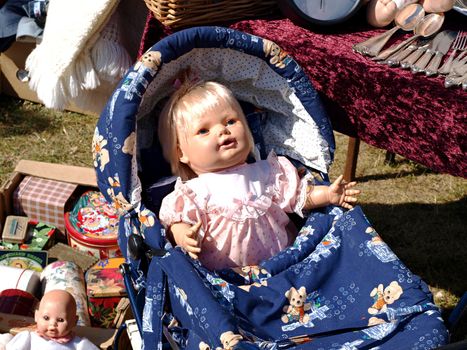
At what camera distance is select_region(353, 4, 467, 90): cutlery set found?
2.07 meters

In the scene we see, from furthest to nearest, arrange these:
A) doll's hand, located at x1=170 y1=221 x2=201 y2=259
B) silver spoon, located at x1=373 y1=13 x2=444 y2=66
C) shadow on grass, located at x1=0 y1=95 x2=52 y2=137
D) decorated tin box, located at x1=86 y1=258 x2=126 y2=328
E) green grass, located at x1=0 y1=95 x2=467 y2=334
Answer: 1. shadow on grass, located at x1=0 y1=95 x2=52 y2=137
2. green grass, located at x1=0 y1=95 x2=467 y2=334
3. decorated tin box, located at x1=86 y1=258 x2=126 y2=328
4. silver spoon, located at x1=373 y1=13 x2=444 y2=66
5. doll's hand, located at x1=170 y1=221 x2=201 y2=259

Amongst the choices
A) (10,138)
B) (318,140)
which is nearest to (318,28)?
(318,140)

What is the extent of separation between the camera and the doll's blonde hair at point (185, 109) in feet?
7.04

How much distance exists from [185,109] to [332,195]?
0.49 meters

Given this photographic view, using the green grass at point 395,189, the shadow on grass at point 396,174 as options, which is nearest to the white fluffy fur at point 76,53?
the green grass at point 395,189

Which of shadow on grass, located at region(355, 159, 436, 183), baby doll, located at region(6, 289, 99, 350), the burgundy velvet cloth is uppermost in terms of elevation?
the burgundy velvet cloth

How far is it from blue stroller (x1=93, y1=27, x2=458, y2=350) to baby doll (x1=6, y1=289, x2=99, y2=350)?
248 millimetres

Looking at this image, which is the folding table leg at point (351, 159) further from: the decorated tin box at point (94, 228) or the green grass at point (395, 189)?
the decorated tin box at point (94, 228)

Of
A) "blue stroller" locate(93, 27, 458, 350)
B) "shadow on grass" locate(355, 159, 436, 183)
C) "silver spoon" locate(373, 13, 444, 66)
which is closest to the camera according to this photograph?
"blue stroller" locate(93, 27, 458, 350)

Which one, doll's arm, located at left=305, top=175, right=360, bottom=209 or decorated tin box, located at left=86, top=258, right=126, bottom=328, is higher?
doll's arm, located at left=305, top=175, right=360, bottom=209

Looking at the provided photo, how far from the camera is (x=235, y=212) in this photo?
6.95ft

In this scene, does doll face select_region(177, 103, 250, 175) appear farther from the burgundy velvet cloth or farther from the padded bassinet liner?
the burgundy velvet cloth

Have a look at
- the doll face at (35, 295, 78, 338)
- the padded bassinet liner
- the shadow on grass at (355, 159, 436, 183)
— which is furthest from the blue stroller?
the shadow on grass at (355, 159, 436, 183)

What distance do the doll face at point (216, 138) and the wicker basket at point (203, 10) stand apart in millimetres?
465
